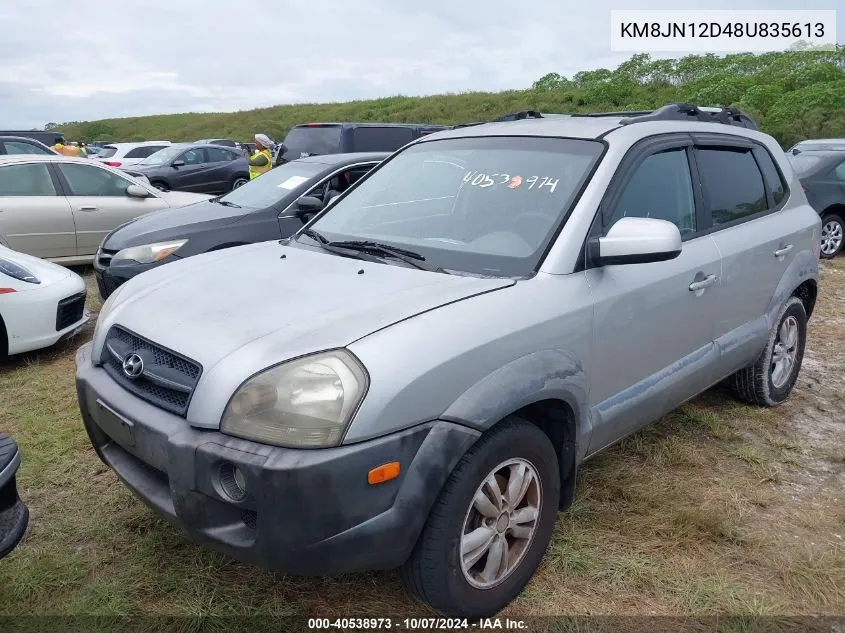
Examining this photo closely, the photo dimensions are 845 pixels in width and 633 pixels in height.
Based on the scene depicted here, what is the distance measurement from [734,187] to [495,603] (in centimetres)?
262

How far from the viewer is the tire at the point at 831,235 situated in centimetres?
969

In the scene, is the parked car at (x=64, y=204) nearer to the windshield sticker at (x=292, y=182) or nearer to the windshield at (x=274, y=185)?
the windshield at (x=274, y=185)

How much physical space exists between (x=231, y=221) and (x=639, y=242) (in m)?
4.29

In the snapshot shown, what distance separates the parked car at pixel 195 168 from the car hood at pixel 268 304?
13557mm

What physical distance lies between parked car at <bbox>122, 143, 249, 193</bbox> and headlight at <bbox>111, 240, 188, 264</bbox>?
10.3 metres

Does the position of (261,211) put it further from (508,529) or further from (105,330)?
(508,529)

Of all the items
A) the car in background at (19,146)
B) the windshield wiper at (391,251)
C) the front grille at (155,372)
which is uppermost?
the car in background at (19,146)

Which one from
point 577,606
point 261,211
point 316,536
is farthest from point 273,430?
point 261,211

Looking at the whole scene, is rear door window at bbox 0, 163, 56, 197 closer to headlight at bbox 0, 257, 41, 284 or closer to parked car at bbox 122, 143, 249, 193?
headlight at bbox 0, 257, 41, 284

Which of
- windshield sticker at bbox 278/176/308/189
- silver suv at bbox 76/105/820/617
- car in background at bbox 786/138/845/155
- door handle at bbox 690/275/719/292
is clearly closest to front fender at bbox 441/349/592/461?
silver suv at bbox 76/105/820/617

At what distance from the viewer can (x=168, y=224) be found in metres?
6.04

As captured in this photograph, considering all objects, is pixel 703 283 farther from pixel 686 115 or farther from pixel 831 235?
pixel 831 235

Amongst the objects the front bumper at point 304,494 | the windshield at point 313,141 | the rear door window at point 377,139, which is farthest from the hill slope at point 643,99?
the front bumper at point 304,494

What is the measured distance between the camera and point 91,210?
26.0 feet
